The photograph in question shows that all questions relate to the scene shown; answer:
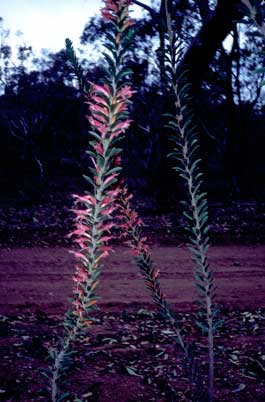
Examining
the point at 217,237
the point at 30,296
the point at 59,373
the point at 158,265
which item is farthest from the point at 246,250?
the point at 59,373

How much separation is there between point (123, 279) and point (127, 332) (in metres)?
3.00

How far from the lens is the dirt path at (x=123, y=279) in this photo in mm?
7152

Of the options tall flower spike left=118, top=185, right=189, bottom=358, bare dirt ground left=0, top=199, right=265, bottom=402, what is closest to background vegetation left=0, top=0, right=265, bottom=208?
bare dirt ground left=0, top=199, right=265, bottom=402

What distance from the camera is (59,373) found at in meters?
1.23

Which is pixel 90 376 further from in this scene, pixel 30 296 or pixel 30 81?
pixel 30 81

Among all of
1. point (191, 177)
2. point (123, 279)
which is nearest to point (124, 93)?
point (191, 177)

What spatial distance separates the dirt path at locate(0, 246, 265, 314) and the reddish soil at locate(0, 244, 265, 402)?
16 millimetres

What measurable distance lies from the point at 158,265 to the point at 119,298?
2239mm

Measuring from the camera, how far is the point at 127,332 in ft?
17.9

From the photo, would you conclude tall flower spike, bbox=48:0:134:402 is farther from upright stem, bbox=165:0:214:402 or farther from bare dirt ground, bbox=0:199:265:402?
bare dirt ground, bbox=0:199:265:402

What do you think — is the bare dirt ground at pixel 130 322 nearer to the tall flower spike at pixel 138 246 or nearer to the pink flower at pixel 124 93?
the tall flower spike at pixel 138 246

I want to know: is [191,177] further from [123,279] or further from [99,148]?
[123,279]

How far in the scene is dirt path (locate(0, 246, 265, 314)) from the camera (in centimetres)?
715

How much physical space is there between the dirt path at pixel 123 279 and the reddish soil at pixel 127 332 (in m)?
0.02
